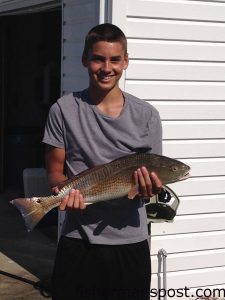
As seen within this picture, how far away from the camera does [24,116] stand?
34.2 ft

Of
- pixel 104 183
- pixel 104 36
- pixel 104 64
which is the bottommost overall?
pixel 104 183

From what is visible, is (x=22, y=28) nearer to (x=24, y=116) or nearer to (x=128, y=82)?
(x=24, y=116)

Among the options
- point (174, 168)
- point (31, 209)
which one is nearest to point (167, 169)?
point (174, 168)

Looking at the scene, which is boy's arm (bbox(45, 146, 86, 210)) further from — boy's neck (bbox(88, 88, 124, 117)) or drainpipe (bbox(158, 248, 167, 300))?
drainpipe (bbox(158, 248, 167, 300))

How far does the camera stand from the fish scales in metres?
2.70

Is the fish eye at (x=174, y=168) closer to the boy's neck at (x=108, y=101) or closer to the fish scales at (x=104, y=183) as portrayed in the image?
the fish scales at (x=104, y=183)

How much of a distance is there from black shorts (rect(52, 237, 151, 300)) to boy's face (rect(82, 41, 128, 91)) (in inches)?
30.3

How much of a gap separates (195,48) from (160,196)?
1240 mm

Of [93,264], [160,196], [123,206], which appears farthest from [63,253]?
[160,196]

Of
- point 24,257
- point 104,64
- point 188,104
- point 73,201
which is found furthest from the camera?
point 24,257

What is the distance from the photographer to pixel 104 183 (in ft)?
9.02

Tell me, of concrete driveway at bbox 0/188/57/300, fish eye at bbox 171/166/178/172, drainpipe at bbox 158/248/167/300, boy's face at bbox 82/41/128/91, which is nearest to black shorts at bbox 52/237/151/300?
fish eye at bbox 171/166/178/172

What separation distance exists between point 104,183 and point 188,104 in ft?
6.97

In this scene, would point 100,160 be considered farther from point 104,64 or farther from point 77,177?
point 104,64
